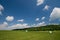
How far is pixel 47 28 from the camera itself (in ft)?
22.5

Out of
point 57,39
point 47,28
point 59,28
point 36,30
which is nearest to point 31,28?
point 36,30

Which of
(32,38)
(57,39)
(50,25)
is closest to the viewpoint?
(57,39)

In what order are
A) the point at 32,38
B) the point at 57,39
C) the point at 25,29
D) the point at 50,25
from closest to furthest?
the point at 57,39, the point at 32,38, the point at 50,25, the point at 25,29

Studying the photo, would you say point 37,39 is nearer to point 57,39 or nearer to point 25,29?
point 57,39

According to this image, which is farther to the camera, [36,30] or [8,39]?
[36,30]

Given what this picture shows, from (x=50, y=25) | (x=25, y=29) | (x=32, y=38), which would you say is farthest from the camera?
Result: (x=25, y=29)

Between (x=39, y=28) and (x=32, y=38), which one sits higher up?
(x=39, y=28)

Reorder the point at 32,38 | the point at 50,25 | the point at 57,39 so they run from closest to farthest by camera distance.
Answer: the point at 57,39, the point at 32,38, the point at 50,25

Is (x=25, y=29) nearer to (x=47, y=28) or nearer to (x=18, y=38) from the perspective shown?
(x=47, y=28)

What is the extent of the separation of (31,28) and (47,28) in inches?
34.1

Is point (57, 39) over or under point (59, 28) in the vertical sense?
under

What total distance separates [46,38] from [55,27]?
2.01 metres

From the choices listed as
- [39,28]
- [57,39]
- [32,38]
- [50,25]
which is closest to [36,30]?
[39,28]

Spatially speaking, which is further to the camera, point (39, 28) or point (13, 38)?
point (39, 28)
